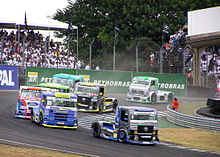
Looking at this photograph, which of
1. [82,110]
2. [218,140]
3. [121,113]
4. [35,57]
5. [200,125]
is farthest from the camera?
[35,57]

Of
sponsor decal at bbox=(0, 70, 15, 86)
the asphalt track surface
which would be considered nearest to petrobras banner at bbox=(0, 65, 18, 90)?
sponsor decal at bbox=(0, 70, 15, 86)

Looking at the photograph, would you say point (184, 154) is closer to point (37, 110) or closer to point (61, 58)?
point (37, 110)

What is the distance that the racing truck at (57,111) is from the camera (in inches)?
853

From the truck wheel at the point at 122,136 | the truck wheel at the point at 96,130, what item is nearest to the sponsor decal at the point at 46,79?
the truck wheel at the point at 96,130

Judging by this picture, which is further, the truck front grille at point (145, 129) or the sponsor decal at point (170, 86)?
the sponsor decal at point (170, 86)

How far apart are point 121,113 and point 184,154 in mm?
A: 3492

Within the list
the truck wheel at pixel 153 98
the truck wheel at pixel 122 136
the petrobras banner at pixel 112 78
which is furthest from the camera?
the petrobras banner at pixel 112 78

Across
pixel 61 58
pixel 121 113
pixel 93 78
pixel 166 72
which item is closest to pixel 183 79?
pixel 166 72

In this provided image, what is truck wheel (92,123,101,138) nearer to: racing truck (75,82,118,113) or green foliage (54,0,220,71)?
racing truck (75,82,118,113)

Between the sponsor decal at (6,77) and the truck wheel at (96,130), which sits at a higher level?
the sponsor decal at (6,77)

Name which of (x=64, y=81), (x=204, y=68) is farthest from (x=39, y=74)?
(x=204, y=68)

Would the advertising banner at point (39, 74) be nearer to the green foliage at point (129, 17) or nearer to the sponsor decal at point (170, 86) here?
the sponsor decal at point (170, 86)

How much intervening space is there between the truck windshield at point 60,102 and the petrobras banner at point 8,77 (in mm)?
16664

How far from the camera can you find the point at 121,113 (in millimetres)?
19297
